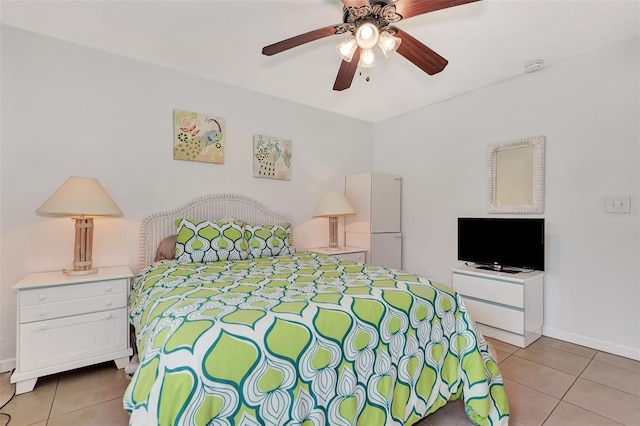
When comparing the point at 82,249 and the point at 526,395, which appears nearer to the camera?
the point at 526,395

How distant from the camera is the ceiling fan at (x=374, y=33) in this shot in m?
1.67

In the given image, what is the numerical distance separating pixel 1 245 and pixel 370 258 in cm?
331

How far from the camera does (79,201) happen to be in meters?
2.12

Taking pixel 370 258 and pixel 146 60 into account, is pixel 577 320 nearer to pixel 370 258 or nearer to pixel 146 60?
pixel 370 258

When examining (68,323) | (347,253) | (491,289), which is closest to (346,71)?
(347,253)

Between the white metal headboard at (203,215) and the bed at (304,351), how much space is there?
683mm

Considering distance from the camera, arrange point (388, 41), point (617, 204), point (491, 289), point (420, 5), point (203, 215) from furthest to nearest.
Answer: point (203, 215), point (491, 289), point (617, 204), point (388, 41), point (420, 5)

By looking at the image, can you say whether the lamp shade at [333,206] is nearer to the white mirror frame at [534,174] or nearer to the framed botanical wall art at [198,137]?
the framed botanical wall art at [198,137]

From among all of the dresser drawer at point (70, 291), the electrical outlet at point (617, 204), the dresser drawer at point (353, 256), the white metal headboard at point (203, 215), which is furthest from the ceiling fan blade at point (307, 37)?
the electrical outlet at point (617, 204)

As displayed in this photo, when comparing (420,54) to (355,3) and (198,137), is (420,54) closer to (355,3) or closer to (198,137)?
(355,3)

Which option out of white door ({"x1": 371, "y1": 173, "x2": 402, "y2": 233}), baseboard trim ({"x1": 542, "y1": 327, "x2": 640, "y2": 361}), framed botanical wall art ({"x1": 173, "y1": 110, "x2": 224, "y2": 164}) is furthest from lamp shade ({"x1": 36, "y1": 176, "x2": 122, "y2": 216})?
baseboard trim ({"x1": 542, "y1": 327, "x2": 640, "y2": 361})

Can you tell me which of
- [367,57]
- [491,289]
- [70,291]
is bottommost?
[491,289]

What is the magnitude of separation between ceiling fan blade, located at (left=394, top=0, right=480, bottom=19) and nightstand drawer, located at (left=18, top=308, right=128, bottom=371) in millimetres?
2633

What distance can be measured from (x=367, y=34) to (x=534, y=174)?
2.17 meters
